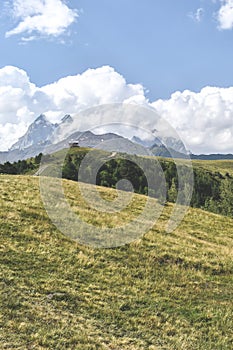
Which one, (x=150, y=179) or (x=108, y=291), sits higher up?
(x=150, y=179)

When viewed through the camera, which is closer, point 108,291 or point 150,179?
point 108,291

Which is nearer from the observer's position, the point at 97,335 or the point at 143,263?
the point at 97,335

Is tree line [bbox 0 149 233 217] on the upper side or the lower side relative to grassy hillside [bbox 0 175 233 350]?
upper

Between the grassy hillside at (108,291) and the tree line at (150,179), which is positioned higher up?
the tree line at (150,179)

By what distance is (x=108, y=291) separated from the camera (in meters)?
19.1

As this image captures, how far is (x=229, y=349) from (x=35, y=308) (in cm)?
780

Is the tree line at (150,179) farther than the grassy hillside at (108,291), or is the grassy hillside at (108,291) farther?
the tree line at (150,179)

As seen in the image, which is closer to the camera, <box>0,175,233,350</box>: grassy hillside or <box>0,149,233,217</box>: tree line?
<box>0,175,233,350</box>: grassy hillside

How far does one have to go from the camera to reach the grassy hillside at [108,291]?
1439 cm

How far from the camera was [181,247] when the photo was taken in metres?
28.8

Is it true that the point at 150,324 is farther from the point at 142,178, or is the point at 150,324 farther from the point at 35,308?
the point at 142,178

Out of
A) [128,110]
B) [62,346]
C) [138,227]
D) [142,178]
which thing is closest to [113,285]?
[62,346]

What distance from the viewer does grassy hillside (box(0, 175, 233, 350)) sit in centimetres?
1439

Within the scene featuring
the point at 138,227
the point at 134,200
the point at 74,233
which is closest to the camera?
the point at 74,233
